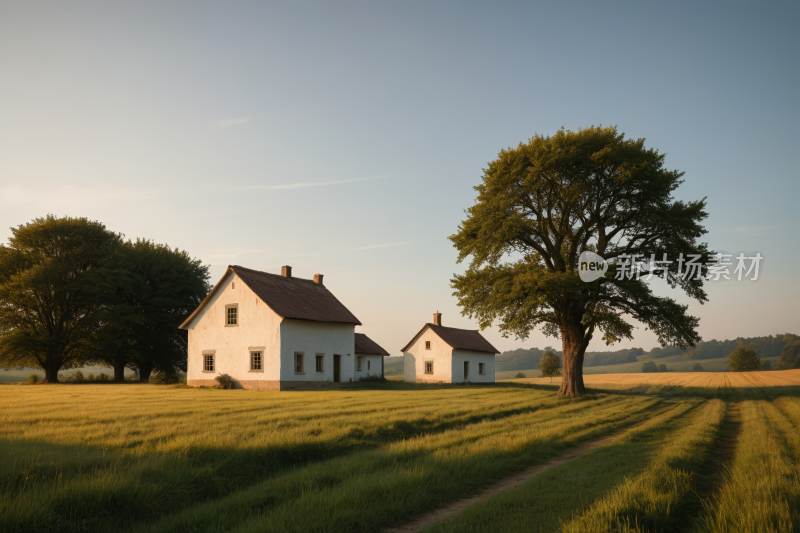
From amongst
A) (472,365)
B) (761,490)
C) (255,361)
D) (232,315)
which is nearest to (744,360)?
(472,365)

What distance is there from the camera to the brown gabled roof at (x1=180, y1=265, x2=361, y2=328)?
3331 centimetres

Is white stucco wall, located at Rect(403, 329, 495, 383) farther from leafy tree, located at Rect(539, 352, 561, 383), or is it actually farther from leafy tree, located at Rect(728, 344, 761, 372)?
leafy tree, located at Rect(728, 344, 761, 372)

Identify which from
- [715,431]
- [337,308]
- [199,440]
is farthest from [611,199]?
[199,440]

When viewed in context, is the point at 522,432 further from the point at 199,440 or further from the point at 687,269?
the point at 687,269

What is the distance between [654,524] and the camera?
20.6ft

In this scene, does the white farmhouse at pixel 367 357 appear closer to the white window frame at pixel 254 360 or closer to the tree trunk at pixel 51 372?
the white window frame at pixel 254 360

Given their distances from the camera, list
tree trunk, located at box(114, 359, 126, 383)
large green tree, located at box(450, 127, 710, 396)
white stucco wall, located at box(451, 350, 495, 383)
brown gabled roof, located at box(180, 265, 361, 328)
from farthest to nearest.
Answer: white stucco wall, located at box(451, 350, 495, 383)
tree trunk, located at box(114, 359, 126, 383)
brown gabled roof, located at box(180, 265, 361, 328)
large green tree, located at box(450, 127, 710, 396)

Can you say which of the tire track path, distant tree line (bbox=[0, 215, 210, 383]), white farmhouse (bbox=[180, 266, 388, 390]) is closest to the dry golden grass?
white farmhouse (bbox=[180, 266, 388, 390])

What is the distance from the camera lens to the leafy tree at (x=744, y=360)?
85.1 m

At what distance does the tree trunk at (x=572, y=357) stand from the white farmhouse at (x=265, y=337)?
15.8 meters

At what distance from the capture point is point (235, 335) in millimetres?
33844

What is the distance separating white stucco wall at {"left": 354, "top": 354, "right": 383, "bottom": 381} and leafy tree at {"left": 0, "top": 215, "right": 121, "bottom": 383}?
23241mm

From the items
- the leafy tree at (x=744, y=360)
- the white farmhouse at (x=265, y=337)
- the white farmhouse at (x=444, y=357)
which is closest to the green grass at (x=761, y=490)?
the white farmhouse at (x=265, y=337)

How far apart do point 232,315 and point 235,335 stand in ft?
4.85
